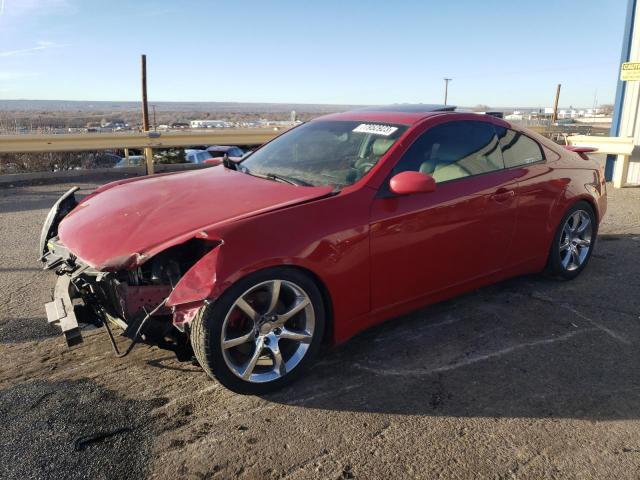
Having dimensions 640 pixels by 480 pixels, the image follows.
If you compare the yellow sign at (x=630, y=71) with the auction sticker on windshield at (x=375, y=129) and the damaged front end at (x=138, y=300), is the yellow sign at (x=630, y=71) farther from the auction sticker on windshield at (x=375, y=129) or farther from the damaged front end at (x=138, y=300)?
the damaged front end at (x=138, y=300)

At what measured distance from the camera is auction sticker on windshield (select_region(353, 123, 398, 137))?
12.4 ft

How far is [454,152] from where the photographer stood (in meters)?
3.91

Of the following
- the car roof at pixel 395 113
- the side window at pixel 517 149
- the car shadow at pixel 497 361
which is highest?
the car roof at pixel 395 113

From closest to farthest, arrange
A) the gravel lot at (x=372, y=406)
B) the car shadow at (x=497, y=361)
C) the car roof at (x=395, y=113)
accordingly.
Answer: the gravel lot at (x=372, y=406), the car shadow at (x=497, y=361), the car roof at (x=395, y=113)

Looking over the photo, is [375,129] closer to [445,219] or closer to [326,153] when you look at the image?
[326,153]

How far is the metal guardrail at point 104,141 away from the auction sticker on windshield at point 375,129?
8.52 metres

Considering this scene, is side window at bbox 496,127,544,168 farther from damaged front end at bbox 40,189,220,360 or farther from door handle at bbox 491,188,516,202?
damaged front end at bbox 40,189,220,360

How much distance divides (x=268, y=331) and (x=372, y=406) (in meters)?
0.73

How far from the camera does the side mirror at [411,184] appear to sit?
3248 mm

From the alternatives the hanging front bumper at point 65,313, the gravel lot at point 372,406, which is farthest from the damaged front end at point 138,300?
the gravel lot at point 372,406

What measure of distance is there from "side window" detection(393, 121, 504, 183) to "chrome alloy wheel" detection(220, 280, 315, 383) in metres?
1.18

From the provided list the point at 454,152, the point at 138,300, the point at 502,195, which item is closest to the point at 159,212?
the point at 138,300

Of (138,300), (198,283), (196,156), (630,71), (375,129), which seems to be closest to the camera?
(198,283)

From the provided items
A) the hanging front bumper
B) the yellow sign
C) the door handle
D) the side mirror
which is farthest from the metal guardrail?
the side mirror
